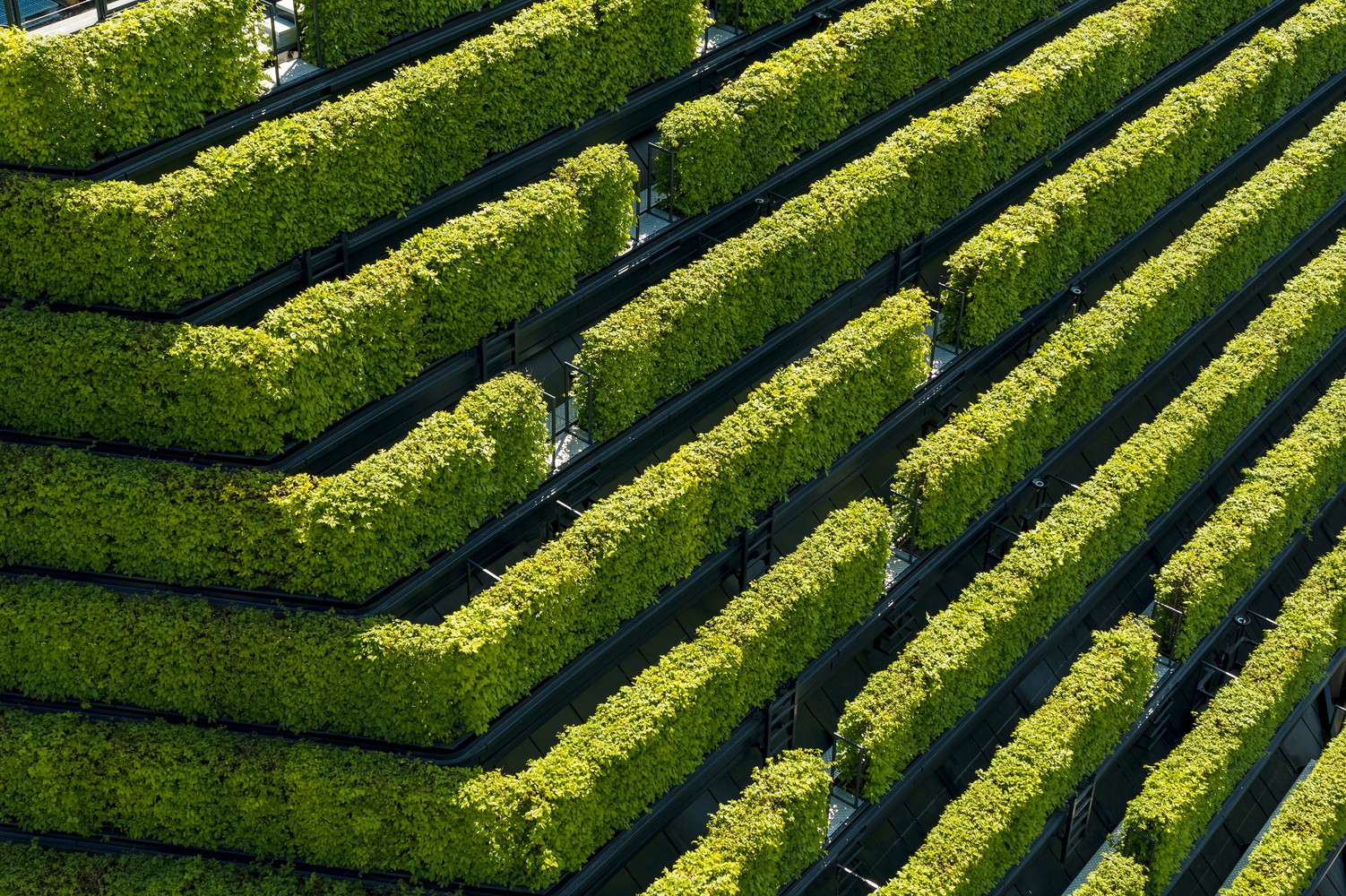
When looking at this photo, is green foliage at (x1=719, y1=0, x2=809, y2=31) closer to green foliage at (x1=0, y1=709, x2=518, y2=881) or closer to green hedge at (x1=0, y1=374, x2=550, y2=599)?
green hedge at (x1=0, y1=374, x2=550, y2=599)

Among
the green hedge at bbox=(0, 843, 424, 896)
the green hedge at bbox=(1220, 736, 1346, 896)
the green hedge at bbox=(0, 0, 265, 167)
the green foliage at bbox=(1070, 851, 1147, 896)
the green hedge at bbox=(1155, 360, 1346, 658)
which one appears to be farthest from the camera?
the green hedge at bbox=(1155, 360, 1346, 658)

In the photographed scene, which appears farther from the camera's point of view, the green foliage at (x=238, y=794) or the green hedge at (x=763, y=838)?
the green hedge at (x=763, y=838)

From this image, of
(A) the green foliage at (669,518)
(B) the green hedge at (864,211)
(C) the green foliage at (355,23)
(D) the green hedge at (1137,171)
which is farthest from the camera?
(D) the green hedge at (1137,171)

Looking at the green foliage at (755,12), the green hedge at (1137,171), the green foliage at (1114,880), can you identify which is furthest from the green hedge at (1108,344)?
the green foliage at (755,12)

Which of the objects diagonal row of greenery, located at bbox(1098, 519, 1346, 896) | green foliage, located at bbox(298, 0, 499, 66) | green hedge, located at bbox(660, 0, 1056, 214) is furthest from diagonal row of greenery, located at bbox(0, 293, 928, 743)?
diagonal row of greenery, located at bbox(1098, 519, 1346, 896)

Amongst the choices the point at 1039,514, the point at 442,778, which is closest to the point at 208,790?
the point at 442,778

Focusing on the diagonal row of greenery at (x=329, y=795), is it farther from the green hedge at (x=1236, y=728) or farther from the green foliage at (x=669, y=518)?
the green hedge at (x=1236, y=728)
